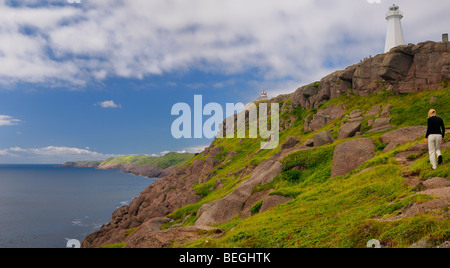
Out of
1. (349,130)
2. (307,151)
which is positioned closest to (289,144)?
(349,130)

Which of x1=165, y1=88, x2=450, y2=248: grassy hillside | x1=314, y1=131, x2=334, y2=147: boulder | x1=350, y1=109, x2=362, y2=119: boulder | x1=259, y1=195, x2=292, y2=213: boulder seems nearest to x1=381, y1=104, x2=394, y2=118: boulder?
x1=350, y1=109, x2=362, y2=119: boulder

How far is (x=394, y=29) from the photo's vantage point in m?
73.6

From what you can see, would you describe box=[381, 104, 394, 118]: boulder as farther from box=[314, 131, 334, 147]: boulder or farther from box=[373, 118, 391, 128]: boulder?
box=[314, 131, 334, 147]: boulder

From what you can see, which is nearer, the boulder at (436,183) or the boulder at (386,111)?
the boulder at (436,183)

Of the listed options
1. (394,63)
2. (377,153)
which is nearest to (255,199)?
(377,153)

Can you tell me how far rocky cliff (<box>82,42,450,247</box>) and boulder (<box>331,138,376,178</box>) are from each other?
0.27 feet


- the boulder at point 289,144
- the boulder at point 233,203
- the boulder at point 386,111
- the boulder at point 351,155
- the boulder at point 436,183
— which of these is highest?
the boulder at point 386,111

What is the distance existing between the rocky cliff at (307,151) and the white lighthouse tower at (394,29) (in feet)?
82.5

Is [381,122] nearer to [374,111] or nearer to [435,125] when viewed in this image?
[374,111]

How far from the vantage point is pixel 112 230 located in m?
59.9

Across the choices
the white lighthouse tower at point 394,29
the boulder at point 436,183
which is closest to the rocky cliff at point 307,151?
the boulder at point 436,183

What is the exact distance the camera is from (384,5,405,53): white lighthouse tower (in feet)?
239

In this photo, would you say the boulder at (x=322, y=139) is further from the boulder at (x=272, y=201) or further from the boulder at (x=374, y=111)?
the boulder at (x=272, y=201)

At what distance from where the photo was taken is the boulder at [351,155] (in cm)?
2378
